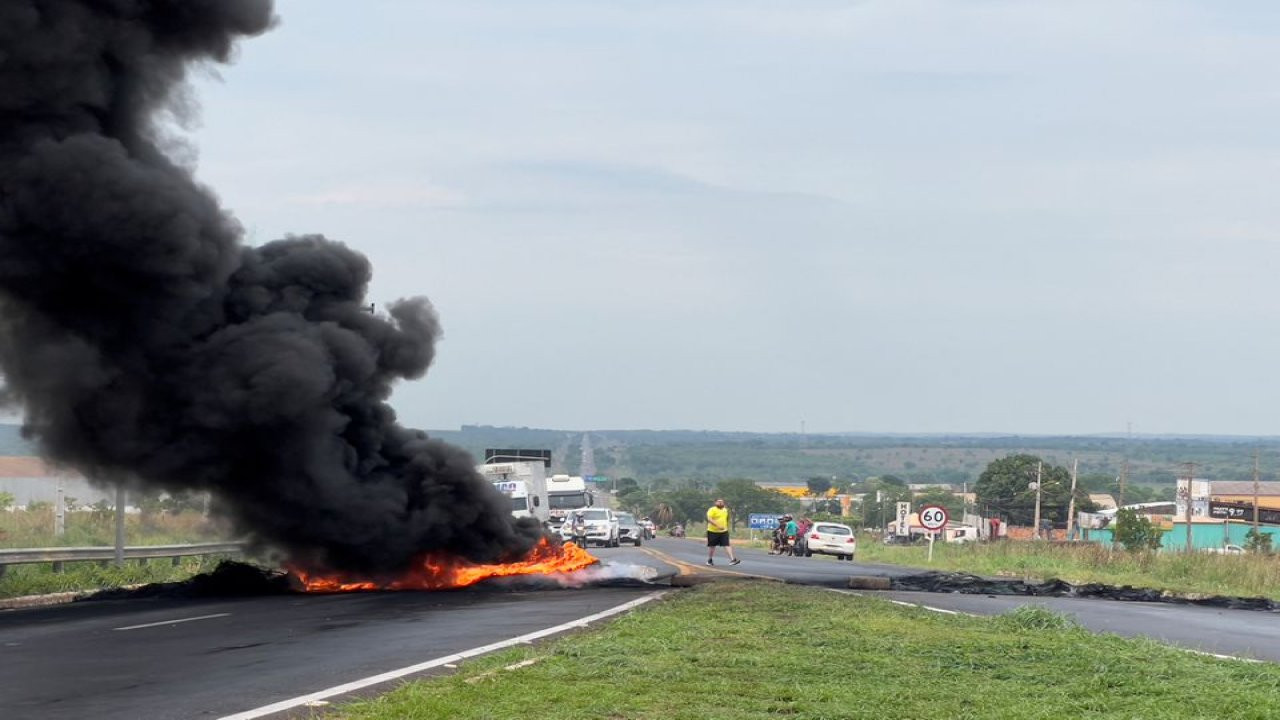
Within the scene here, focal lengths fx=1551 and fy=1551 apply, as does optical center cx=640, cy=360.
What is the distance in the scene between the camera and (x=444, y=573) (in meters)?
25.8

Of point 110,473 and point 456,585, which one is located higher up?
point 110,473

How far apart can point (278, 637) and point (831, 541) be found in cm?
4064

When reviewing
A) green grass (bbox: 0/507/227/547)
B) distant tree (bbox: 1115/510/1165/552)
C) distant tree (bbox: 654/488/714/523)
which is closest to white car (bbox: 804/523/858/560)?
distant tree (bbox: 1115/510/1165/552)

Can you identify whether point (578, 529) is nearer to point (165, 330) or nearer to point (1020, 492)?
point (165, 330)

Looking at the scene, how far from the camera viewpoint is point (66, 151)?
22.3 metres

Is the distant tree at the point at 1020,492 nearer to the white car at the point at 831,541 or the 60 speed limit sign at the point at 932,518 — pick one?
the white car at the point at 831,541

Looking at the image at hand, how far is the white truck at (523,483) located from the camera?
159ft

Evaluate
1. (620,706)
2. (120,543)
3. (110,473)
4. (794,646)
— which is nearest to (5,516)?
(120,543)

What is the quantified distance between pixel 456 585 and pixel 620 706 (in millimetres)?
15913

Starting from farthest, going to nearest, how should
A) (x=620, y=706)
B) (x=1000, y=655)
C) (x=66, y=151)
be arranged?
(x=66, y=151), (x=1000, y=655), (x=620, y=706)

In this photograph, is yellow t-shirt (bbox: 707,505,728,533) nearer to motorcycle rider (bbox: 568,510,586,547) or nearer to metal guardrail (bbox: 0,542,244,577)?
metal guardrail (bbox: 0,542,244,577)

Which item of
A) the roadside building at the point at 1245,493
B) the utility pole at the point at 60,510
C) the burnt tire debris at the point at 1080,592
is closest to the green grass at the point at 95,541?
the utility pole at the point at 60,510

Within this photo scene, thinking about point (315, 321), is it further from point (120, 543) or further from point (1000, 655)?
point (1000, 655)

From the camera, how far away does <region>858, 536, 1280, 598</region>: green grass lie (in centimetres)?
3434
